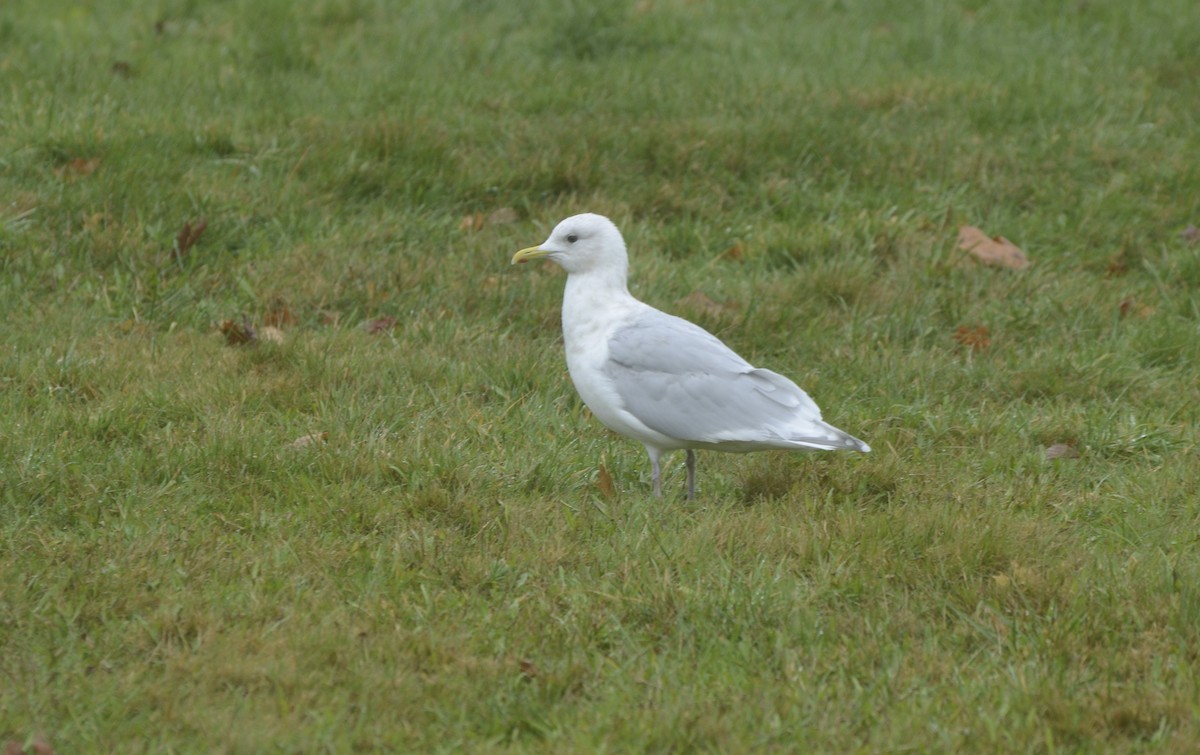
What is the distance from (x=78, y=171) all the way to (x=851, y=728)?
4722 mm

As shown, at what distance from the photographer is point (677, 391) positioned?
4.52 meters

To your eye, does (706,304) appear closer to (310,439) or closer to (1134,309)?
(1134,309)

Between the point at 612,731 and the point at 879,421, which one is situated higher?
the point at 612,731

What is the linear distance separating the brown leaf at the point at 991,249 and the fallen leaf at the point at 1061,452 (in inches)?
68.4

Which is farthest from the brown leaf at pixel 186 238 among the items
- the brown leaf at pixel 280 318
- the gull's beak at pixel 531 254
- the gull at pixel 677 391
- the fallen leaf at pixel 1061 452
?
the fallen leaf at pixel 1061 452

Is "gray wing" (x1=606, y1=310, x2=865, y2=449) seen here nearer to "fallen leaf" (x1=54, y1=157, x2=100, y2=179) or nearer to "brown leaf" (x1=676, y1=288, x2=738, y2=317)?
"brown leaf" (x1=676, y1=288, x2=738, y2=317)

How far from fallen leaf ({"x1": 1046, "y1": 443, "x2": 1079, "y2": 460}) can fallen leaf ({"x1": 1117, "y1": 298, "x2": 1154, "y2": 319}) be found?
1.47 metres

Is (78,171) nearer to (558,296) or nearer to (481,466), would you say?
(558,296)

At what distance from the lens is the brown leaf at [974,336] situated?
6027mm

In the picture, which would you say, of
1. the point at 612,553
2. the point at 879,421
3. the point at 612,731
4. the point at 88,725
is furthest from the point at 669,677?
the point at 879,421

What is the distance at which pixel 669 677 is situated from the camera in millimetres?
3490

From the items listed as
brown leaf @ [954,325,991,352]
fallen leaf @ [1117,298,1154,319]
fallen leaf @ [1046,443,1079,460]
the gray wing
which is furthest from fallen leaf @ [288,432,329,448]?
fallen leaf @ [1117,298,1154,319]

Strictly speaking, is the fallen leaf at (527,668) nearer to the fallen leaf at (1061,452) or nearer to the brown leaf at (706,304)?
the fallen leaf at (1061,452)

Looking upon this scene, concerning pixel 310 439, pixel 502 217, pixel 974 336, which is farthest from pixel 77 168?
pixel 974 336
